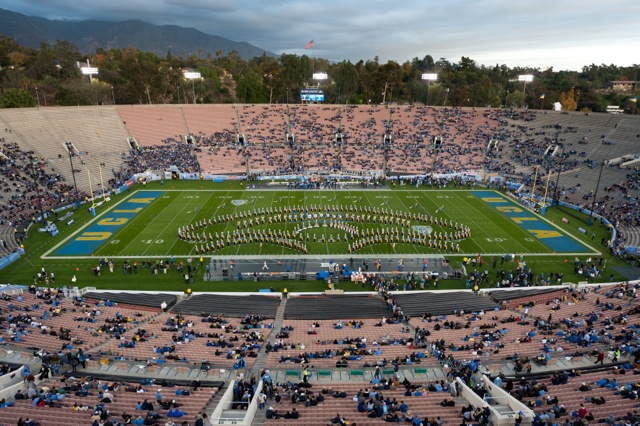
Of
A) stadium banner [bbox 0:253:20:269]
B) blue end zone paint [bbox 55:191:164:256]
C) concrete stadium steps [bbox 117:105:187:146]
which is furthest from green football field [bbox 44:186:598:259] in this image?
concrete stadium steps [bbox 117:105:187:146]

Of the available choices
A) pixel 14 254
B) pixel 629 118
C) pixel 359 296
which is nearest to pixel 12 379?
pixel 359 296

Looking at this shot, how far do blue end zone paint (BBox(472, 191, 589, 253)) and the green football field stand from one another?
76 mm

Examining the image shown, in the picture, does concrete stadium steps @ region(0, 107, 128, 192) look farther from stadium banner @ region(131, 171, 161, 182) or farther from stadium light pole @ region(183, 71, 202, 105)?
stadium light pole @ region(183, 71, 202, 105)

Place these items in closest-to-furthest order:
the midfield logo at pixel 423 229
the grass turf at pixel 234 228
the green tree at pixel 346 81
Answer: the grass turf at pixel 234 228, the midfield logo at pixel 423 229, the green tree at pixel 346 81

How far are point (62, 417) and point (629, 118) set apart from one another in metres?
64.6

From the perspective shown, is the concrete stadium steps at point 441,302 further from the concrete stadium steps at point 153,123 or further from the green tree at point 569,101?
the green tree at point 569,101

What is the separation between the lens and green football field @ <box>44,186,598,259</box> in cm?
2983

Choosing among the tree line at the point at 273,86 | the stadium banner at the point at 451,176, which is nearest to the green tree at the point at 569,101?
the tree line at the point at 273,86

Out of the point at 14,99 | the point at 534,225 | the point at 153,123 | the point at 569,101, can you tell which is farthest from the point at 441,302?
the point at 569,101

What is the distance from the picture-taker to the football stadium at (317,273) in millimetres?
13008

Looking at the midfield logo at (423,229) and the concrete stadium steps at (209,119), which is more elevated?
the concrete stadium steps at (209,119)

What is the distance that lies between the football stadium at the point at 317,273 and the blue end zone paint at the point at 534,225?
0.24 metres

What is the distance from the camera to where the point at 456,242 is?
102 ft

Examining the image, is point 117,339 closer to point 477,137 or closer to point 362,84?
point 477,137
